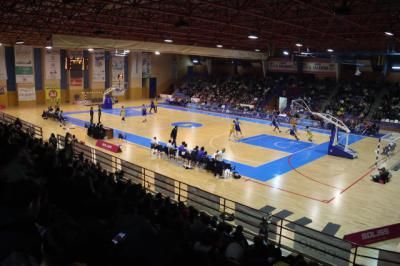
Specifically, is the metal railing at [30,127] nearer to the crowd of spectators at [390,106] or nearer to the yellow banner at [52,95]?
the yellow banner at [52,95]

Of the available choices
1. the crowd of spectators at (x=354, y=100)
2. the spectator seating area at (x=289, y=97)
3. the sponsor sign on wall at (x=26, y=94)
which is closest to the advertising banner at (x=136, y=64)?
the spectator seating area at (x=289, y=97)

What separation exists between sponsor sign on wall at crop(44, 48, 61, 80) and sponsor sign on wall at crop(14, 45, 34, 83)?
5.59ft

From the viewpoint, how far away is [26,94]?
38.3m

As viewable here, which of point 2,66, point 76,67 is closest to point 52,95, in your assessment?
point 76,67

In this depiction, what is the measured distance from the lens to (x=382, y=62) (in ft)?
118

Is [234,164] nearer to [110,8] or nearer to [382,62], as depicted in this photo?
[110,8]

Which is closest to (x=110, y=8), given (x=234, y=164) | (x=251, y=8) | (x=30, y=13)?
(x=30, y=13)

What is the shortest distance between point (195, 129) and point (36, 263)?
25411 millimetres

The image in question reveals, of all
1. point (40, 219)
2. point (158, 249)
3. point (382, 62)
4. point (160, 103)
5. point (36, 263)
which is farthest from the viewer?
point (160, 103)

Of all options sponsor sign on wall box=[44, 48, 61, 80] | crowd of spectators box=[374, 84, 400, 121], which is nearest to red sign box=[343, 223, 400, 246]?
crowd of spectators box=[374, 84, 400, 121]

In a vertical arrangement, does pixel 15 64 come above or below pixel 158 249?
above

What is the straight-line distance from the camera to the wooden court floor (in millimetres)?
12750

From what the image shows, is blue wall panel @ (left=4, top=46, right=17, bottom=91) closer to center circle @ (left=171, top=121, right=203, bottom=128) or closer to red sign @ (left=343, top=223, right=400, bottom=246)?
center circle @ (left=171, top=121, right=203, bottom=128)

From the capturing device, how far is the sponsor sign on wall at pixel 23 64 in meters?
37.2
